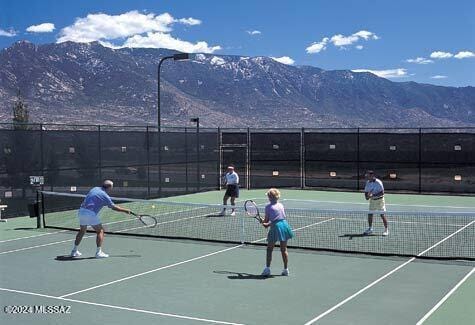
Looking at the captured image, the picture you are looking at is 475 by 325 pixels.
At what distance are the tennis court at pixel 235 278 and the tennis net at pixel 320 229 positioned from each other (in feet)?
0.19

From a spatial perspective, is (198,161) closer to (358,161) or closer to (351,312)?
(358,161)

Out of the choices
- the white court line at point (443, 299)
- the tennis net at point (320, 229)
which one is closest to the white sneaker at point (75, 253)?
the tennis net at point (320, 229)

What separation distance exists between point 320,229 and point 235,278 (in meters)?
6.27

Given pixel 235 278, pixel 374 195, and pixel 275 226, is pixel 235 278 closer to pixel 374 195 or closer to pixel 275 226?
pixel 275 226

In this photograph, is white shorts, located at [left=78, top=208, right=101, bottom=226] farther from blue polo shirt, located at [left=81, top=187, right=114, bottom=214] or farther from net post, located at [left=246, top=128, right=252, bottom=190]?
net post, located at [left=246, top=128, right=252, bottom=190]

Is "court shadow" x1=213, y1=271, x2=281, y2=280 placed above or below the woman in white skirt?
below

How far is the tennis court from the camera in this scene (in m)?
9.28

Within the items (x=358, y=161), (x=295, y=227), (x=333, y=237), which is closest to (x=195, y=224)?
(x=295, y=227)

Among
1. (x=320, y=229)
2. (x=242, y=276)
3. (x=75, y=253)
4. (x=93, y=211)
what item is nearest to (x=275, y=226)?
(x=242, y=276)

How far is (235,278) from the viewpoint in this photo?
11.5m

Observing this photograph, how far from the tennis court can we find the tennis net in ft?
0.19

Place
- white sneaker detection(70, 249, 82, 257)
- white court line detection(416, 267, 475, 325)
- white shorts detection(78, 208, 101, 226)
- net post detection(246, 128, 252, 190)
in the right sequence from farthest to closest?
1. net post detection(246, 128, 252, 190)
2. white sneaker detection(70, 249, 82, 257)
3. white shorts detection(78, 208, 101, 226)
4. white court line detection(416, 267, 475, 325)

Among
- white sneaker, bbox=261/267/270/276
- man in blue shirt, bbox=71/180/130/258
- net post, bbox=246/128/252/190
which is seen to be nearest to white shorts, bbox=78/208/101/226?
man in blue shirt, bbox=71/180/130/258

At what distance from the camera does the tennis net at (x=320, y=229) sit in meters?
14.4
